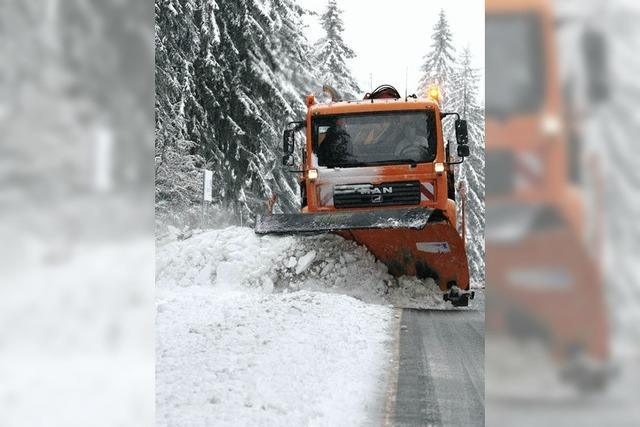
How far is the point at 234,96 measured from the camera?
19219mm

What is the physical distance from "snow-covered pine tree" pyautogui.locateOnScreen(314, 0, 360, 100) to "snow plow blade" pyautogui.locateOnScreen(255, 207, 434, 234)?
1367cm

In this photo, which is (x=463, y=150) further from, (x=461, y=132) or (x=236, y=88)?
(x=236, y=88)

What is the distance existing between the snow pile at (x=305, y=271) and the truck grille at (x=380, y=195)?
20.0 inches

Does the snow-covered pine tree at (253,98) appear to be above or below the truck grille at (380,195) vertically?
above
